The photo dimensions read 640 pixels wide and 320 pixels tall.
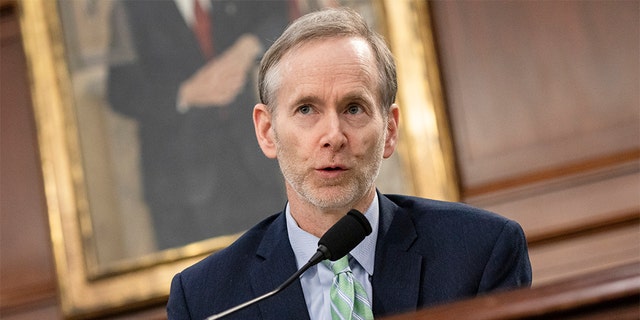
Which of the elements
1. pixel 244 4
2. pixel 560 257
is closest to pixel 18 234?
pixel 244 4

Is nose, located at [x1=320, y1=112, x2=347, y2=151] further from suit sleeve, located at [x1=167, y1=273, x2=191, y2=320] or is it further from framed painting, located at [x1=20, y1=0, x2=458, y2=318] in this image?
framed painting, located at [x1=20, y1=0, x2=458, y2=318]

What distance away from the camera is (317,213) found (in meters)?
2.77

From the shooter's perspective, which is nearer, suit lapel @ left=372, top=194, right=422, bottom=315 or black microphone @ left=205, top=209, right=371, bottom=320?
black microphone @ left=205, top=209, right=371, bottom=320

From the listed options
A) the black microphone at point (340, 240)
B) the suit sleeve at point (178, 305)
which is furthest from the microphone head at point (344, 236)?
the suit sleeve at point (178, 305)

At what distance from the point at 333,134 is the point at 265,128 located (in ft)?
1.26

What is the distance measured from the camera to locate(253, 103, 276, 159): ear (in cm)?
289

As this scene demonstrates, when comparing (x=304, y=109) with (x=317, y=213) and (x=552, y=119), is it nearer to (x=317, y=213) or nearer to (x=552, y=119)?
(x=317, y=213)

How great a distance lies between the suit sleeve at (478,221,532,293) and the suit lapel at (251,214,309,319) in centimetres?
49

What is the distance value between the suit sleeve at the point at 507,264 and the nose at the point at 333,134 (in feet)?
1.63

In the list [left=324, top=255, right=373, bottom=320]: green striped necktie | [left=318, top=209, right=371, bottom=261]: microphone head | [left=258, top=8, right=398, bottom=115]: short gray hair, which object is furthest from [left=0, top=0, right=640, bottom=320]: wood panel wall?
[left=318, top=209, right=371, bottom=261]: microphone head

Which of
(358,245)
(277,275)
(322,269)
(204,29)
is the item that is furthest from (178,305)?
(204,29)

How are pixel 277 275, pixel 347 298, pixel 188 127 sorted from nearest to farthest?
pixel 347 298 → pixel 277 275 → pixel 188 127

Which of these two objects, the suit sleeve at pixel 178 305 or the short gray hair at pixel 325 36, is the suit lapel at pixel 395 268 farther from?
the suit sleeve at pixel 178 305

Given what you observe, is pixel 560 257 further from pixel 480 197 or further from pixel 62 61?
pixel 62 61
